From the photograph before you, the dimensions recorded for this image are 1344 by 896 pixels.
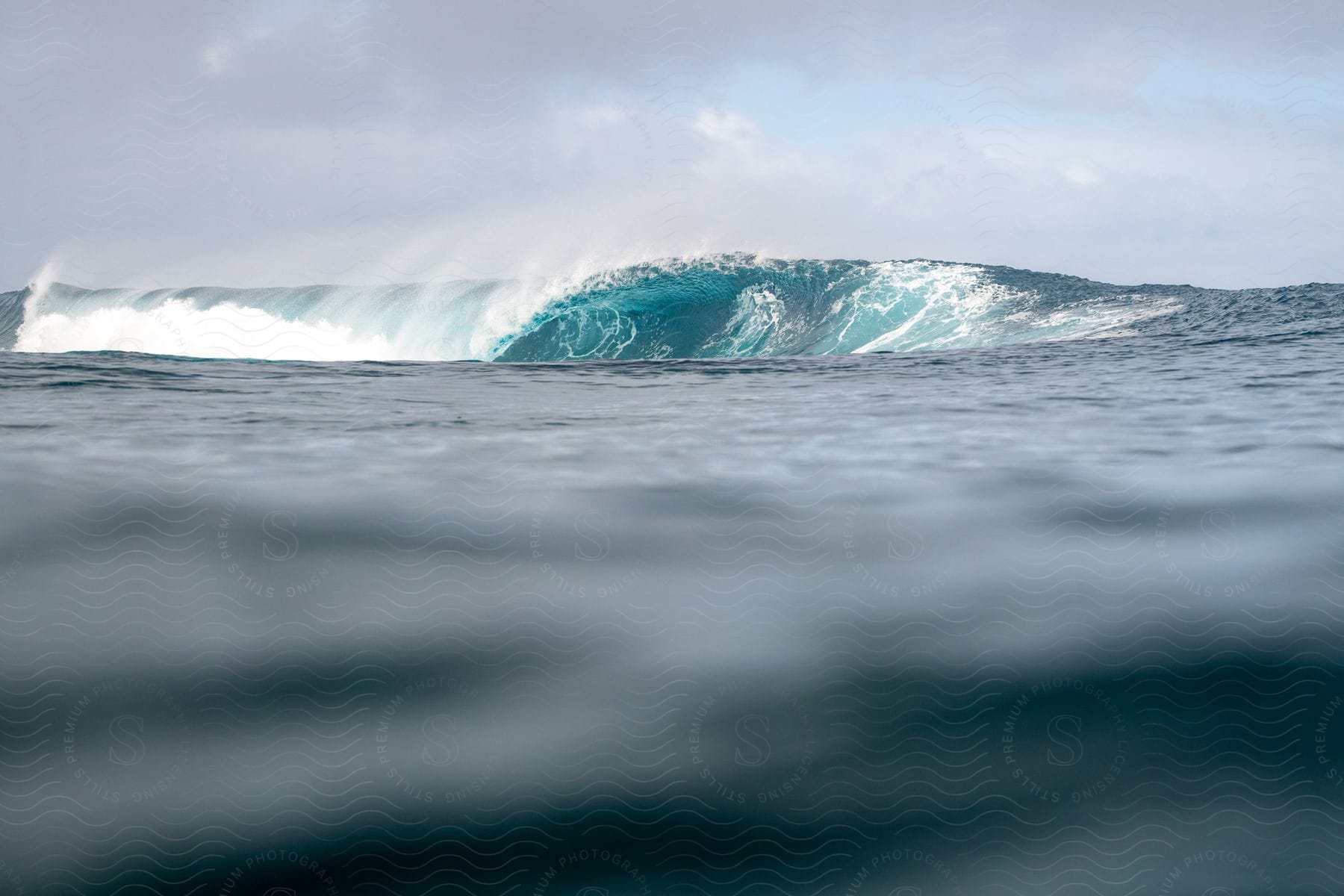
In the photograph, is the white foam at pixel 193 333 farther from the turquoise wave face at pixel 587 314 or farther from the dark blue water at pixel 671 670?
the dark blue water at pixel 671 670

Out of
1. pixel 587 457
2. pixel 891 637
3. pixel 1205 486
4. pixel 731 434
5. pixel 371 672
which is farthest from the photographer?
pixel 731 434

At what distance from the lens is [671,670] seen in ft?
9.09

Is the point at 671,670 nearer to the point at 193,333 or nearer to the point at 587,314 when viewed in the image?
the point at 587,314

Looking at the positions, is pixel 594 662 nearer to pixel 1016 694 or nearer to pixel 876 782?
pixel 876 782

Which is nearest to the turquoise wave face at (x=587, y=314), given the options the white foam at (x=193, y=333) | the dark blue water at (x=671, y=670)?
the white foam at (x=193, y=333)

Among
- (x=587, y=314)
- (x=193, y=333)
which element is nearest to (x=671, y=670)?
(x=587, y=314)

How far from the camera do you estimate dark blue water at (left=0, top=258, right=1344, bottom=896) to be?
232 cm

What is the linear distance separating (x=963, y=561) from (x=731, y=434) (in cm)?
209

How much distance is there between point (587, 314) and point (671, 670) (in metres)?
16.1

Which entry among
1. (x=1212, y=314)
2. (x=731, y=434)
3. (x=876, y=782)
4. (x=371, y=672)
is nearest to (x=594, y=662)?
(x=371, y=672)

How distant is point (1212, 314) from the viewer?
12297 millimetres

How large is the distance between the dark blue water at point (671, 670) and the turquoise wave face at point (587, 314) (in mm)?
12512

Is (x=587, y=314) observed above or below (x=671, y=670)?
above

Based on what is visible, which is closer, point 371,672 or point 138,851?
point 138,851
